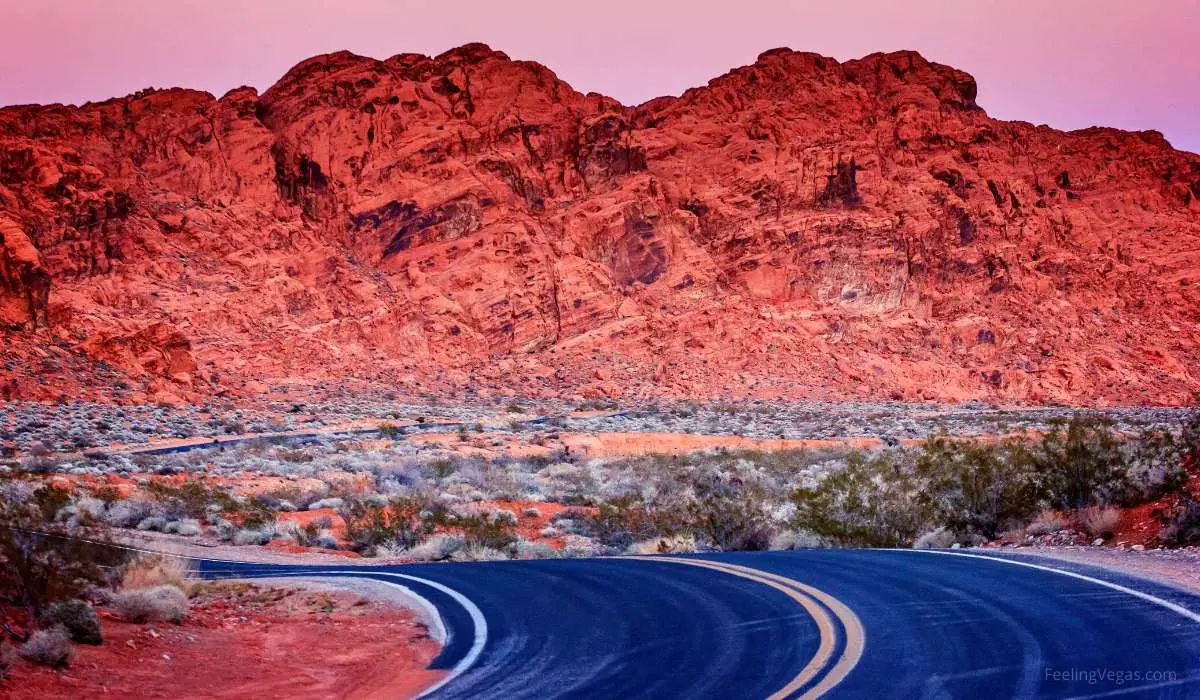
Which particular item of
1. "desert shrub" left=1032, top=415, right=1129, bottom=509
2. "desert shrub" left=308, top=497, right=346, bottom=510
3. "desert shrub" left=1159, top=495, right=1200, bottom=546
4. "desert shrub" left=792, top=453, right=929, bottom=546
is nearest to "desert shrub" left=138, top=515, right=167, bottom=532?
"desert shrub" left=308, top=497, right=346, bottom=510

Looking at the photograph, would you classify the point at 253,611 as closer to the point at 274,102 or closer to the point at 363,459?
the point at 363,459

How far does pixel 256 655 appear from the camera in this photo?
28.8 feet

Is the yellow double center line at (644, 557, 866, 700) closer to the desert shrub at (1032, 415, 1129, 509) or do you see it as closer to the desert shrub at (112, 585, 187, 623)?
the desert shrub at (112, 585, 187, 623)

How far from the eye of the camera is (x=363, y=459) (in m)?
32.8

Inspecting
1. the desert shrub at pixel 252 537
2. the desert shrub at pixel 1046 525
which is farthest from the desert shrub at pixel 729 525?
the desert shrub at pixel 252 537

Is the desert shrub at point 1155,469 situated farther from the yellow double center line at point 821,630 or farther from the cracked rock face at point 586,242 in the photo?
the cracked rock face at point 586,242

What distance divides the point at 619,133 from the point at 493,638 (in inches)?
3348

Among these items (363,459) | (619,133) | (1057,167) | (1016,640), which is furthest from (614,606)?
(1057,167)

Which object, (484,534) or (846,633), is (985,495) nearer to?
(484,534)

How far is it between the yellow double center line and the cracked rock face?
52.8 metres

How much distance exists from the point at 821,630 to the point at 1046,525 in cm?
960

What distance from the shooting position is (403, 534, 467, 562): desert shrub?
16578 millimetres

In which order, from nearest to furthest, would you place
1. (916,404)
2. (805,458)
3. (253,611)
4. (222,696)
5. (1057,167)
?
(222,696)
(253,611)
(805,458)
(916,404)
(1057,167)

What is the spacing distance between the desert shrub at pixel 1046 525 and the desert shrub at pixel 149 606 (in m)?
12.9
